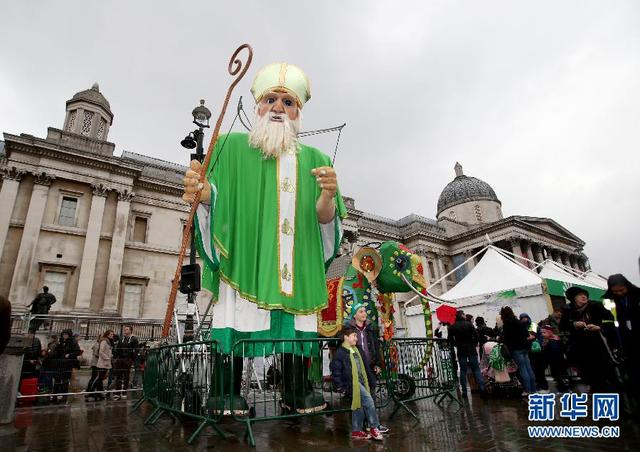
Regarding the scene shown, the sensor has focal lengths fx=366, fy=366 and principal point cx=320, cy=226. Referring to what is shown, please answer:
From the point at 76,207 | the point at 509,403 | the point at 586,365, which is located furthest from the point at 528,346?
the point at 76,207

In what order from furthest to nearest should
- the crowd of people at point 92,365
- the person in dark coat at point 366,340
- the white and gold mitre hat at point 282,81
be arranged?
the crowd of people at point 92,365 < the white and gold mitre hat at point 282,81 < the person in dark coat at point 366,340

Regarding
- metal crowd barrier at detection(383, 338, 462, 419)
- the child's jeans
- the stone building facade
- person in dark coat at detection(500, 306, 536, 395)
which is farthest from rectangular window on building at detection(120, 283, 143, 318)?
the child's jeans

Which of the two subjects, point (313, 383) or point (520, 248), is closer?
point (313, 383)

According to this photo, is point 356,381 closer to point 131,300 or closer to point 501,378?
point 501,378

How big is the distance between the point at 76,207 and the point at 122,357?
50.2ft

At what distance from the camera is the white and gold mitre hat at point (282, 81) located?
510cm

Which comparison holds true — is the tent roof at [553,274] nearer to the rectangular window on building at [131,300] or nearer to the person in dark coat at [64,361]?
the person in dark coat at [64,361]

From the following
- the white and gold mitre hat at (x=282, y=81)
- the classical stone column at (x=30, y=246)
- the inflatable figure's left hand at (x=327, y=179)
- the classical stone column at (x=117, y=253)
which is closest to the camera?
the inflatable figure's left hand at (x=327, y=179)

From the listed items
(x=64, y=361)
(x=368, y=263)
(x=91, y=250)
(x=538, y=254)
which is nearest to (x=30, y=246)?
(x=91, y=250)

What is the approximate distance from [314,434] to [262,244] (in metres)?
2.21

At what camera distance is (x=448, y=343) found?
6699mm

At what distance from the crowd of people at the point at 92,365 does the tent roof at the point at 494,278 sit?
10737 mm

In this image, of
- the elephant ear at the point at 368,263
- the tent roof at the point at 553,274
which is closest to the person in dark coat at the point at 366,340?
the elephant ear at the point at 368,263

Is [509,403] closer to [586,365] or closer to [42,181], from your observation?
[586,365]
